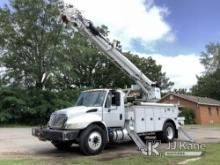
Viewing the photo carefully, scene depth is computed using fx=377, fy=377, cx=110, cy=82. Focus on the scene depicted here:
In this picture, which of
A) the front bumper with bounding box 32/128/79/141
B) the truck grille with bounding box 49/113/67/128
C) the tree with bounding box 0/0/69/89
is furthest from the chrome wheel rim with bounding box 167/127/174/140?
the tree with bounding box 0/0/69/89

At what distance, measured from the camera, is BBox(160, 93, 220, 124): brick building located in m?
45.8

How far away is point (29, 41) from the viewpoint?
128 feet

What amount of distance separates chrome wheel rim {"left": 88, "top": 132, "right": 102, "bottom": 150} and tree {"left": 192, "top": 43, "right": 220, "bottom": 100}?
52.5 m

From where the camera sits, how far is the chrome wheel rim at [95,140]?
1290cm

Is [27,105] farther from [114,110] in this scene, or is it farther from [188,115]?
[114,110]

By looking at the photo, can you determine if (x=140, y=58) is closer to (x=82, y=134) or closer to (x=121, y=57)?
(x=121, y=57)

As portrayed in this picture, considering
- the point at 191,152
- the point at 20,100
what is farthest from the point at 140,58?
the point at 191,152

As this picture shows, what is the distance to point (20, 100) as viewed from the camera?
35.1m

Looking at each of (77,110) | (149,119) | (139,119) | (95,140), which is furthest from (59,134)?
(149,119)

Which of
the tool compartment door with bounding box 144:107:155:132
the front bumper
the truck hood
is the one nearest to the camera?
the front bumper

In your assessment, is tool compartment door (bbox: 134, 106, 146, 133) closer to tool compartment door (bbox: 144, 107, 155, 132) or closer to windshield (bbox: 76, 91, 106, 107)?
→ tool compartment door (bbox: 144, 107, 155, 132)

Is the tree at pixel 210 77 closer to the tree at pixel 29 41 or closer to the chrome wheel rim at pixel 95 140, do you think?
the tree at pixel 29 41

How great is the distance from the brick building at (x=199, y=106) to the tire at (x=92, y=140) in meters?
31.9

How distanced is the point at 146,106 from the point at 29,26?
2588 cm
